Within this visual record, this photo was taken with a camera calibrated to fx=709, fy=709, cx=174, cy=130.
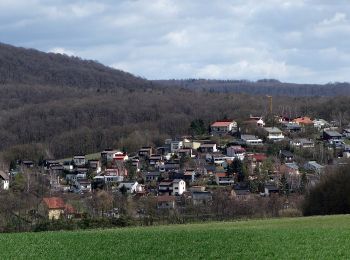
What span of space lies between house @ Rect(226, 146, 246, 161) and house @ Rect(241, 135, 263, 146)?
13.6 ft

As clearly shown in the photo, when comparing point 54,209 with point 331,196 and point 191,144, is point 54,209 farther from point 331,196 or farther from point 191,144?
point 191,144

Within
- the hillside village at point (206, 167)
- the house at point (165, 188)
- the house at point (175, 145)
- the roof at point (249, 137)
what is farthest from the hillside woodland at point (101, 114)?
the house at point (165, 188)

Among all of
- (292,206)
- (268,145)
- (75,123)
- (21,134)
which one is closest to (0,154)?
(21,134)

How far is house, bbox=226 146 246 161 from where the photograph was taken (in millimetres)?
62688

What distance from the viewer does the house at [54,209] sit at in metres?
34.2

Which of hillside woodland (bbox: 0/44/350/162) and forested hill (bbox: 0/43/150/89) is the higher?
forested hill (bbox: 0/43/150/89)

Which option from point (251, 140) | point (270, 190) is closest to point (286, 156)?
point (251, 140)

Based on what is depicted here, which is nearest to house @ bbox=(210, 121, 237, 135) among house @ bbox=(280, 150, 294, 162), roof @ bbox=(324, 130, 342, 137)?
roof @ bbox=(324, 130, 342, 137)

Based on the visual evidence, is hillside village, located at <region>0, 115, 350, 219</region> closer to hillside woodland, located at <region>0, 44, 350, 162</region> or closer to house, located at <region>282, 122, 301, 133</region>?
house, located at <region>282, 122, 301, 133</region>

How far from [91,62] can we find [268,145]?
114m

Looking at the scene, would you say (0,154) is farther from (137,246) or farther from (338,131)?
(137,246)

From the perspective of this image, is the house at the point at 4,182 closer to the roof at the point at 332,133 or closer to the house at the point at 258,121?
the roof at the point at 332,133

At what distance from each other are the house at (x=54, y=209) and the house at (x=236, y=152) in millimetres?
27580

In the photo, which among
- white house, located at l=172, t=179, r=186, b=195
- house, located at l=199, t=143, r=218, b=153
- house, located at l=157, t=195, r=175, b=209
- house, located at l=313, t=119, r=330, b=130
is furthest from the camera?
house, located at l=313, t=119, r=330, b=130
